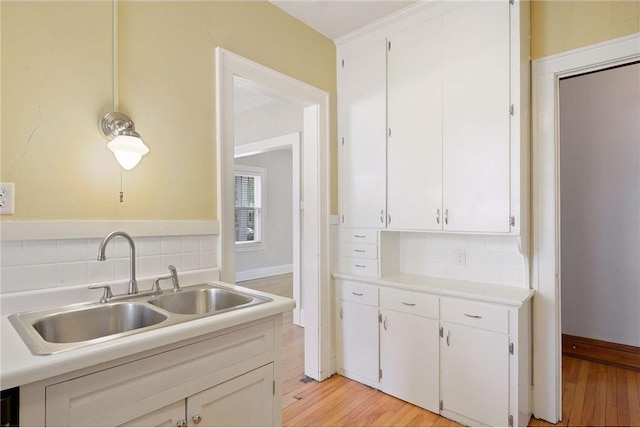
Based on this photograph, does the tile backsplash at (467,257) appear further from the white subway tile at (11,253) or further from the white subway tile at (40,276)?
the white subway tile at (11,253)

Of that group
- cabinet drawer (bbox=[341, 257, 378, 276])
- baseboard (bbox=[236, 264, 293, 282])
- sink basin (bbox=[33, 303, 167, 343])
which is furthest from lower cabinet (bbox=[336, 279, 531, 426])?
baseboard (bbox=[236, 264, 293, 282])

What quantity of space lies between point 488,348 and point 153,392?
177 cm

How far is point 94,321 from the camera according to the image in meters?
1.39

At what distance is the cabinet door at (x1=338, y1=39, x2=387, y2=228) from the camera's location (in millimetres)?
2557

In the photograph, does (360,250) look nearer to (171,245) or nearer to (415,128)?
(415,128)

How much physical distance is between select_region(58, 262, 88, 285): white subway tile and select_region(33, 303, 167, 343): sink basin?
0.59 ft

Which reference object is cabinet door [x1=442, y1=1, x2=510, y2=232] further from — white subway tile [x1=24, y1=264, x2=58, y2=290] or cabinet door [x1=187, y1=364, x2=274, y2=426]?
white subway tile [x1=24, y1=264, x2=58, y2=290]

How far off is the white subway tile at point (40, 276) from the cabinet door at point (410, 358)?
6.30ft

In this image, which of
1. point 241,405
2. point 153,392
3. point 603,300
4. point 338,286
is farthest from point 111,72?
point 603,300

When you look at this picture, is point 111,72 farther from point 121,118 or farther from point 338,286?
point 338,286

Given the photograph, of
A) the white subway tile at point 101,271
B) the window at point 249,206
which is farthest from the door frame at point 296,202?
the white subway tile at point 101,271

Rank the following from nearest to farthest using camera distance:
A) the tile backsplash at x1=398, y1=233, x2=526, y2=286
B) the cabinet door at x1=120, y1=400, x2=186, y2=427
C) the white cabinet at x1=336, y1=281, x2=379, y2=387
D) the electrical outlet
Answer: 1. the cabinet door at x1=120, y1=400, x2=186, y2=427
2. the electrical outlet
3. the tile backsplash at x1=398, y1=233, x2=526, y2=286
4. the white cabinet at x1=336, y1=281, x2=379, y2=387

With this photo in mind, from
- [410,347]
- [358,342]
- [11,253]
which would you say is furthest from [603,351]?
[11,253]

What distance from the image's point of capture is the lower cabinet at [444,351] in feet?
6.38
